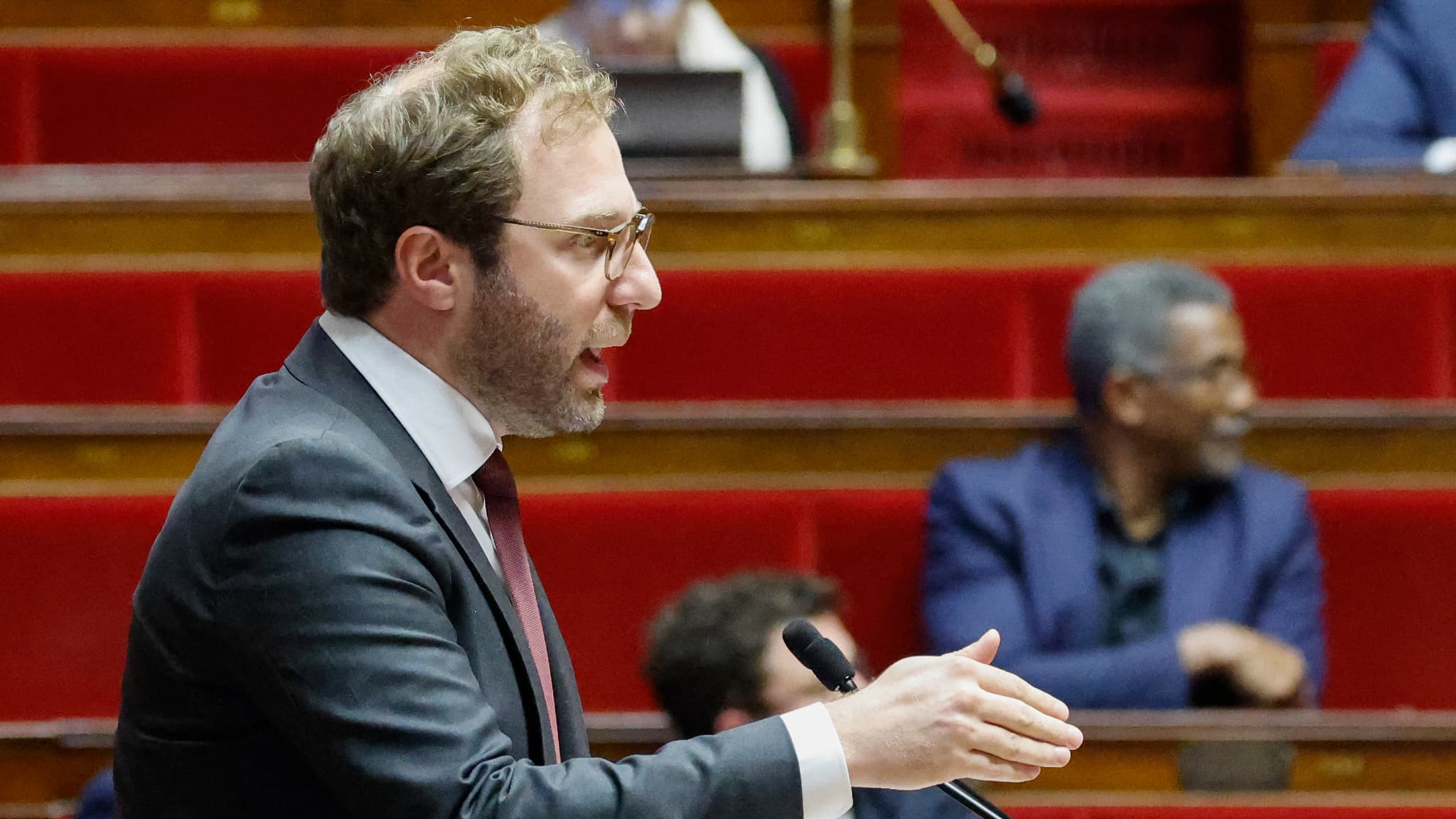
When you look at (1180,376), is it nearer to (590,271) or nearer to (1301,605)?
(1301,605)

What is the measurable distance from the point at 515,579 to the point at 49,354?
0.61m

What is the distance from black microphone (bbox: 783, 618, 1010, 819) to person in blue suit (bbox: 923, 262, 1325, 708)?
0.42 metres

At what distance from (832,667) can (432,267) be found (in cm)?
13

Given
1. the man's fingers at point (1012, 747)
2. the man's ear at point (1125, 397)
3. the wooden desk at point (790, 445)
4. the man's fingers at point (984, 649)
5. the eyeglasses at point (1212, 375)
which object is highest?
the man's fingers at point (984, 649)

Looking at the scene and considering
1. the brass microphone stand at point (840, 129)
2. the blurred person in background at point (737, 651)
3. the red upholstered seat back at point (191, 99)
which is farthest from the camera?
the red upholstered seat back at point (191, 99)

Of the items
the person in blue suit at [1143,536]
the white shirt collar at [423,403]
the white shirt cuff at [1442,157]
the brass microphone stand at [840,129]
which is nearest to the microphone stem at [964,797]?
the white shirt collar at [423,403]

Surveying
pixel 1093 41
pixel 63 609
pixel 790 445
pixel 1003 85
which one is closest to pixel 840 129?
pixel 1003 85

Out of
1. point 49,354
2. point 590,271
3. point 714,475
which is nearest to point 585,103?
point 590,271

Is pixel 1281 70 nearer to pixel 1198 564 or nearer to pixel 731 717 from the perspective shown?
pixel 1198 564

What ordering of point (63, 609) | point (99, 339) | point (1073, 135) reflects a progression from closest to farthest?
1. point (63, 609)
2. point (99, 339)
3. point (1073, 135)

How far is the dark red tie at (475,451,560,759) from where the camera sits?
441 mm

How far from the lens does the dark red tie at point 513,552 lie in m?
0.44

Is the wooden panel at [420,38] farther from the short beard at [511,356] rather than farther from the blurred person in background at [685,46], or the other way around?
the short beard at [511,356]

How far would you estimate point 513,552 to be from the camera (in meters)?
0.45
